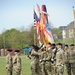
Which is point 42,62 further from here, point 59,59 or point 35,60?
point 59,59

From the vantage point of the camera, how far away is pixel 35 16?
30.1m

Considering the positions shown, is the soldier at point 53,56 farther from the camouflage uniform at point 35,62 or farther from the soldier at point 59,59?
the camouflage uniform at point 35,62

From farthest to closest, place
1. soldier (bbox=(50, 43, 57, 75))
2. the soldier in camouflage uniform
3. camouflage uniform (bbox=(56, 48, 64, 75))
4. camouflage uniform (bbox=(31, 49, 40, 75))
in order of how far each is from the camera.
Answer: the soldier in camouflage uniform
soldier (bbox=(50, 43, 57, 75))
camouflage uniform (bbox=(31, 49, 40, 75))
camouflage uniform (bbox=(56, 48, 64, 75))

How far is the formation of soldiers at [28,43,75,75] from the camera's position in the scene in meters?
17.5

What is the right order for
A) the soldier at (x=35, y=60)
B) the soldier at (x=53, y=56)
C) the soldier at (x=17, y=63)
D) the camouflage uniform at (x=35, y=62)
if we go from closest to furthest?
the soldier at (x=17, y=63) → the soldier at (x=35, y=60) → the camouflage uniform at (x=35, y=62) → the soldier at (x=53, y=56)

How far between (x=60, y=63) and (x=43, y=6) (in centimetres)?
1115

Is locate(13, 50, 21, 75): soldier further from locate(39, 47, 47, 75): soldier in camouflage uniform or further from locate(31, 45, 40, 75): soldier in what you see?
locate(39, 47, 47, 75): soldier in camouflage uniform

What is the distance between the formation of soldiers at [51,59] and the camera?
1748cm

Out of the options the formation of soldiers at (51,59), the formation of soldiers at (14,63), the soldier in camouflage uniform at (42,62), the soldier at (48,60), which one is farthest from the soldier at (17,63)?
the soldier at (48,60)

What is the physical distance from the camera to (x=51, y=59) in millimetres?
18172

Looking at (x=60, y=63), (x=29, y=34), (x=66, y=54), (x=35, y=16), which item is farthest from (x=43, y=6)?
(x=29, y=34)

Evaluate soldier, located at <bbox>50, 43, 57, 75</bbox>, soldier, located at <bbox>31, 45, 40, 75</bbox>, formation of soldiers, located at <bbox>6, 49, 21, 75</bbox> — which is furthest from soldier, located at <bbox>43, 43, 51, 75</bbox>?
formation of soldiers, located at <bbox>6, 49, 21, 75</bbox>

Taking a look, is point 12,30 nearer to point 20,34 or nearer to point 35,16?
point 20,34

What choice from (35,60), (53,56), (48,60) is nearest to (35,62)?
(35,60)
